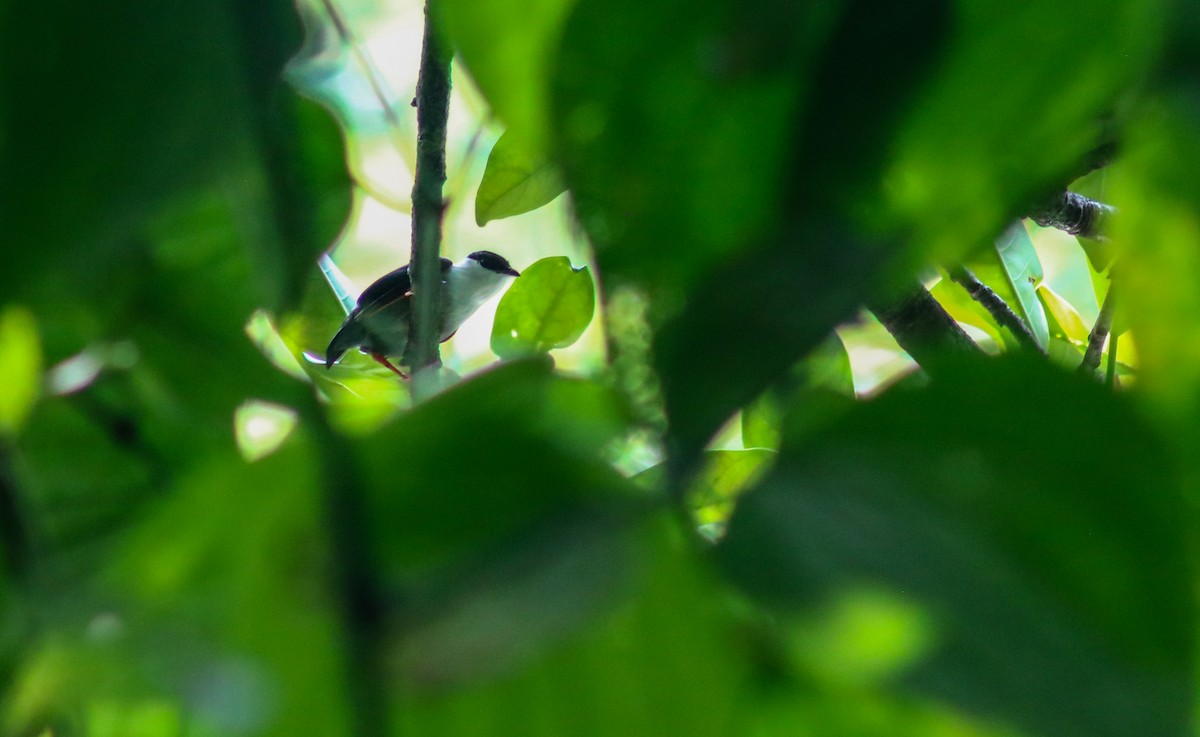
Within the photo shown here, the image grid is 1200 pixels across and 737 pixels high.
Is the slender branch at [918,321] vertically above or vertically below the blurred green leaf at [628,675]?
below

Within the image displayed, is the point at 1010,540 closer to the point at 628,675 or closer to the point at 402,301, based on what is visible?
the point at 628,675

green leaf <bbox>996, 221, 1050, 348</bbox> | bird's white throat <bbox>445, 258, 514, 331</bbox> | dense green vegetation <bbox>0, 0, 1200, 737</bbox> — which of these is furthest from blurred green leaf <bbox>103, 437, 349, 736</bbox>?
bird's white throat <bbox>445, 258, 514, 331</bbox>

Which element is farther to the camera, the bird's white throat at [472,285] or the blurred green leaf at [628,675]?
the bird's white throat at [472,285]

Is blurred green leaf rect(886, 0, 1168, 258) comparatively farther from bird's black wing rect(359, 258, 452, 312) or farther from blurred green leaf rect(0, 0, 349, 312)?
bird's black wing rect(359, 258, 452, 312)

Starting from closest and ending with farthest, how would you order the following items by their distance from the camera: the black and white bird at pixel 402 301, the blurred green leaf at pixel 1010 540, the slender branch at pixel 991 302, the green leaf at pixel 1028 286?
the blurred green leaf at pixel 1010 540 < the green leaf at pixel 1028 286 < the slender branch at pixel 991 302 < the black and white bird at pixel 402 301

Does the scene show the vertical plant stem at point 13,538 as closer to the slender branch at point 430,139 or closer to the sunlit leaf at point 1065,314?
the slender branch at point 430,139

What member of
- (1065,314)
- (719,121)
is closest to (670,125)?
(719,121)

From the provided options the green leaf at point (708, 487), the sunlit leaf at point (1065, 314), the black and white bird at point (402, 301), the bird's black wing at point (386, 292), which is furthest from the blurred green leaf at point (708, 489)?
the bird's black wing at point (386, 292)

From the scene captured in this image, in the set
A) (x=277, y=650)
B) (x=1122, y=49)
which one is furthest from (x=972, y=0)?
(x=277, y=650)
